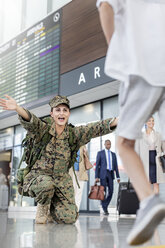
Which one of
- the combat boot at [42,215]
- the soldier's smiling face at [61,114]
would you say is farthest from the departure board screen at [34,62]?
the combat boot at [42,215]

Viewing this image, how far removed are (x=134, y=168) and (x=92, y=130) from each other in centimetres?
190

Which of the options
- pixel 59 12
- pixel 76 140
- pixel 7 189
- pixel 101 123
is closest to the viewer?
pixel 101 123

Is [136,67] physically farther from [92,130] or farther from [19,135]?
[19,135]

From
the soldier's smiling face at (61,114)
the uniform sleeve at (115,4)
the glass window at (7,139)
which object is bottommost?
the soldier's smiling face at (61,114)

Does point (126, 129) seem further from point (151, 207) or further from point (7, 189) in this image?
point (7, 189)

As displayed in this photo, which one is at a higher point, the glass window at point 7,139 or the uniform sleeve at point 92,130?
the glass window at point 7,139

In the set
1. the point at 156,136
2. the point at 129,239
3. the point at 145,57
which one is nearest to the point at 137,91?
the point at 145,57

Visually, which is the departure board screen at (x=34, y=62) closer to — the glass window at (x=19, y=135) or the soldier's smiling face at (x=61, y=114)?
the glass window at (x=19, y=135)

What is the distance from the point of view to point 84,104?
7.98 meters

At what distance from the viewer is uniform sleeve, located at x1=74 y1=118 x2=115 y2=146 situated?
3.01m

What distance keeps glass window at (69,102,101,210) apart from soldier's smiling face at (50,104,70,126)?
4333mm

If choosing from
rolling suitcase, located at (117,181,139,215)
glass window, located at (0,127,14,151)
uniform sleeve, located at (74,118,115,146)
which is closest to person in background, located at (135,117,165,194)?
rolling suitcase, located at (117,181,139,215)

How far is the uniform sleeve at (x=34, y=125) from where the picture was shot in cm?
289

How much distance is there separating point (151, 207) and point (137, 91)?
433mm
